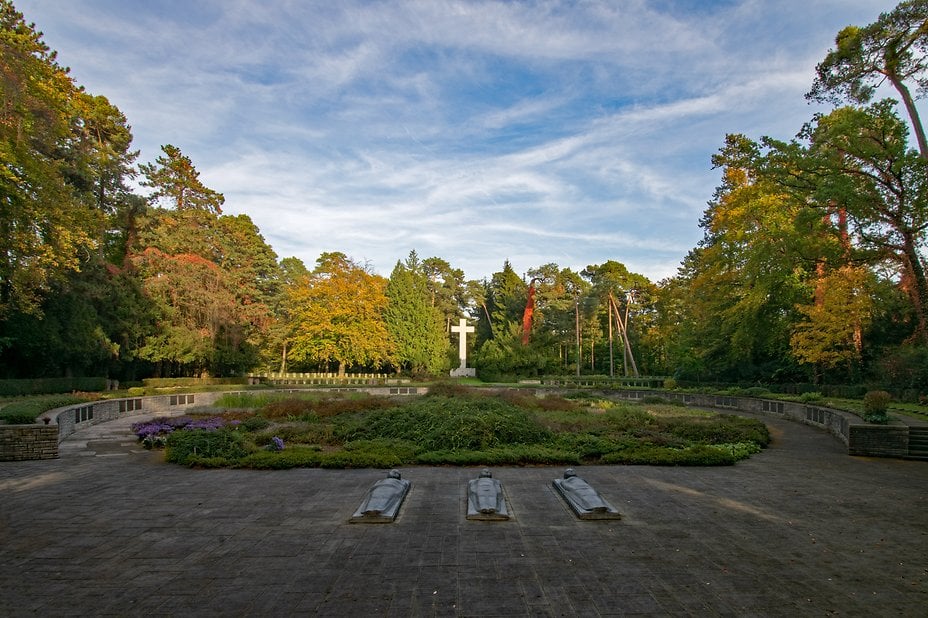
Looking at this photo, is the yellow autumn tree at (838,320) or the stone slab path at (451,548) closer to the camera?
the stone slab path at (451,548)

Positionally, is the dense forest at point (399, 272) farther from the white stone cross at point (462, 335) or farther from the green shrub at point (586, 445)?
the green shrub at point (586, 445)

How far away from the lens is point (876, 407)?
13.0m

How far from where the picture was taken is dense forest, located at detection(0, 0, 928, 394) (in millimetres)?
17859

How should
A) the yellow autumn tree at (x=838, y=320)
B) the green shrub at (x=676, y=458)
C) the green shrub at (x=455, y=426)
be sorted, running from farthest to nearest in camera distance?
the yellow autumn tree at (x=838, y=320)
the green shrub at (x=455, y=426)
the green shrub at (x=676, y=458)

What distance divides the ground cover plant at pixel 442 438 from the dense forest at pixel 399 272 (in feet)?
30.9

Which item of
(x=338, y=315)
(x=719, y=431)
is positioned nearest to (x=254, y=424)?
(x=719, y=431)

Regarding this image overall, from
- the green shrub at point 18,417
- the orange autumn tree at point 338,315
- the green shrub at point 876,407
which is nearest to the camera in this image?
the green shrub at point 18,417

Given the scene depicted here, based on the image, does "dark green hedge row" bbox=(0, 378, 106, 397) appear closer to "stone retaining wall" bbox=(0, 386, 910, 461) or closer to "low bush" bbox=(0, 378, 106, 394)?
"low bush" bbox=(0, 378, 106, 394)

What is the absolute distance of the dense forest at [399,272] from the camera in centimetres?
1786

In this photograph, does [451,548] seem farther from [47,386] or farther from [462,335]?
[462,335]

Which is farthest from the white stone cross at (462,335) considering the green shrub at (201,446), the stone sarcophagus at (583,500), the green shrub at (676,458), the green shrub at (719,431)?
the stone sarcophagus at (583,500)

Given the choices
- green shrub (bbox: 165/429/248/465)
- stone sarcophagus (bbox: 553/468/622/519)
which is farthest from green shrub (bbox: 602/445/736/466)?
green shrub (bbox: 165/429/248/465)

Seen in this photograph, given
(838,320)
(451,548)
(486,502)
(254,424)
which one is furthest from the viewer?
(838,320)

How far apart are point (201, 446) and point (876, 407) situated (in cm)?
1628
